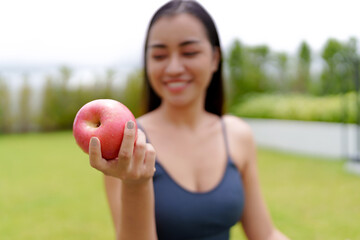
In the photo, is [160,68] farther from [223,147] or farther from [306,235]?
[306,235]

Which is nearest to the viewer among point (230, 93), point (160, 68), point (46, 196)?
point (160, 68)

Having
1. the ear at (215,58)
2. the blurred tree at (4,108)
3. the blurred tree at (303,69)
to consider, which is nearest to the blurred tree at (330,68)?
the blurred tree at (303,69)

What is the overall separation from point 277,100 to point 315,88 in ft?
4.34

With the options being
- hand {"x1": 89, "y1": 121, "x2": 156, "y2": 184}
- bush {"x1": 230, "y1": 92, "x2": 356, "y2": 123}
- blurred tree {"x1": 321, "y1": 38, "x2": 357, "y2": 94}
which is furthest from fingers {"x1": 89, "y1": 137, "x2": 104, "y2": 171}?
blurred tree {"x1": 321, "y1": 38, "x2": 357, "y2": 94}

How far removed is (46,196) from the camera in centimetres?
677

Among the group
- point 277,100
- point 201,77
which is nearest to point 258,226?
point 201,77

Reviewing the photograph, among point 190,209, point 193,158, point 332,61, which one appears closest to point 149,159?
point 190,209

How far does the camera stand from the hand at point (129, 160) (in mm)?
1332

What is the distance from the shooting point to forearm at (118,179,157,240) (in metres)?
1.51

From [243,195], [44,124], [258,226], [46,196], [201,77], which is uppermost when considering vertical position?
[201,77]

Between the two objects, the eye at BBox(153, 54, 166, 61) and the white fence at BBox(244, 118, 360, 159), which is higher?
the eye at BBox(153, 54, 166, 61)

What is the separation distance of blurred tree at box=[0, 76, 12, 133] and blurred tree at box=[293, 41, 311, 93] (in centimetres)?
1231

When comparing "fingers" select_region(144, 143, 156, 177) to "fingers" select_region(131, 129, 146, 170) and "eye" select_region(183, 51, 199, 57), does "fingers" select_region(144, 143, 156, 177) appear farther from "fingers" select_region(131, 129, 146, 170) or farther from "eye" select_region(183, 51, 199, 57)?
"eye" select_region(183, 51, 199, 57)

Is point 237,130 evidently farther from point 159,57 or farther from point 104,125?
point 104,125
